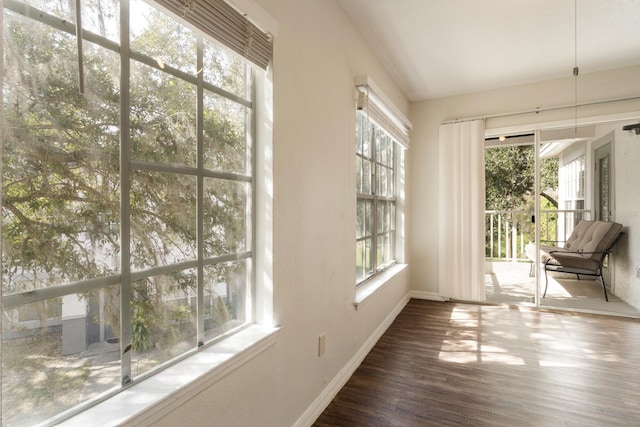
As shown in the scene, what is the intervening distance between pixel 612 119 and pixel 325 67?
10.9 feet

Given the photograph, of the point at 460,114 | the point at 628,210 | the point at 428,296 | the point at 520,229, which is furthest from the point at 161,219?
the point at 520,229

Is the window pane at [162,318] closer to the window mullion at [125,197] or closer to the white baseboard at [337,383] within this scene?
the window mullion at [125,197]

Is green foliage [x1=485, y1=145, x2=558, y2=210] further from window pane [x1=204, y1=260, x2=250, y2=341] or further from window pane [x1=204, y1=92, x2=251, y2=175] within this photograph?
window pane [x1=204, y1=260, x2=250, y2=341]

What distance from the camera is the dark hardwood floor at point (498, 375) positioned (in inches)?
73.3

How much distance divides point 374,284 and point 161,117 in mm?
2377

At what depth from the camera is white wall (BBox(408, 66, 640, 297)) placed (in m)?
3.47

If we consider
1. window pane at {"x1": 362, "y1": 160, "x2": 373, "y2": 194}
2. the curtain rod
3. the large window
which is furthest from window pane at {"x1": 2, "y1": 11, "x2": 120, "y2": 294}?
the curtain rod

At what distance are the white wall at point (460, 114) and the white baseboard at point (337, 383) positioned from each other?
1.44m

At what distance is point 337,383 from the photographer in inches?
83.7

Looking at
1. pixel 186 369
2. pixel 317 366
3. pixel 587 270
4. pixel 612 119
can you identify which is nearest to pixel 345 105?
pixel 317 366

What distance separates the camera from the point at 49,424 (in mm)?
823

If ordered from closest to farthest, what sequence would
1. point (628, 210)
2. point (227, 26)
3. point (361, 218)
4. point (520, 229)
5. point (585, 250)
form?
point (227, 26) → point (361, 218) → point (628, 210) → point (585, 250) → point (520, 229)

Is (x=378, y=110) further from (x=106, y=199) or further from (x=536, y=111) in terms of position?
(x=106, y=199)

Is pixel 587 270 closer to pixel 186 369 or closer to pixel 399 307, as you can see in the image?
pixel 399 307
